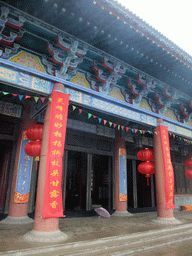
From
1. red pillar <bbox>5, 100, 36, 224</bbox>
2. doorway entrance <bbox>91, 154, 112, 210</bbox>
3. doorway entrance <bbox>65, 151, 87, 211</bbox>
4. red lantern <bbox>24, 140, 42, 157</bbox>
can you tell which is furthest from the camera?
doorway entrance <bbox>91, 154, 112, 210</bbox>

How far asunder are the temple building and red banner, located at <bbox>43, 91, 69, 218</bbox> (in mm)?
20

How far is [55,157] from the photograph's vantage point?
12.5 feet

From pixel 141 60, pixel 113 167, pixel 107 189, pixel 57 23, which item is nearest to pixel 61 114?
pixel 57 23

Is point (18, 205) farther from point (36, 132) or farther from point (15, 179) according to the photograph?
point (36, 132)

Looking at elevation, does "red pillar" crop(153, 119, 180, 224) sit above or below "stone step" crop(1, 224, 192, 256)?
above

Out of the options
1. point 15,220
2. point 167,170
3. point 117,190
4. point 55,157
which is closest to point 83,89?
point 55,157

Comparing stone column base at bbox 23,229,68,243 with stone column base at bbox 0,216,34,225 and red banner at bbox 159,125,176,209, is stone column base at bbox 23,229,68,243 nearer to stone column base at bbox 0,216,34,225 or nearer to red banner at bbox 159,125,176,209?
stone column base at bbox 0,216,34,225

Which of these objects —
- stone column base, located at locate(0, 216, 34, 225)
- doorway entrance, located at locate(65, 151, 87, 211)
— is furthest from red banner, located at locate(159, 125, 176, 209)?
stone column base, located at locate(0, 216, 34, 225)

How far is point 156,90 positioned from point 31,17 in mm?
4498

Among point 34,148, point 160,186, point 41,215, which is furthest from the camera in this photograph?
point 160,186

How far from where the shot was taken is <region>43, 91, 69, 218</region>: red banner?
3535 millimetres

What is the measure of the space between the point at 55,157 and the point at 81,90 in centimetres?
188

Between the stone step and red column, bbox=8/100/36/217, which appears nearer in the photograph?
the stone step

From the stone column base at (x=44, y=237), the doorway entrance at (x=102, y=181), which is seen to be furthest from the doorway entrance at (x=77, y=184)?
the stone column base at (x=44, y=237)
